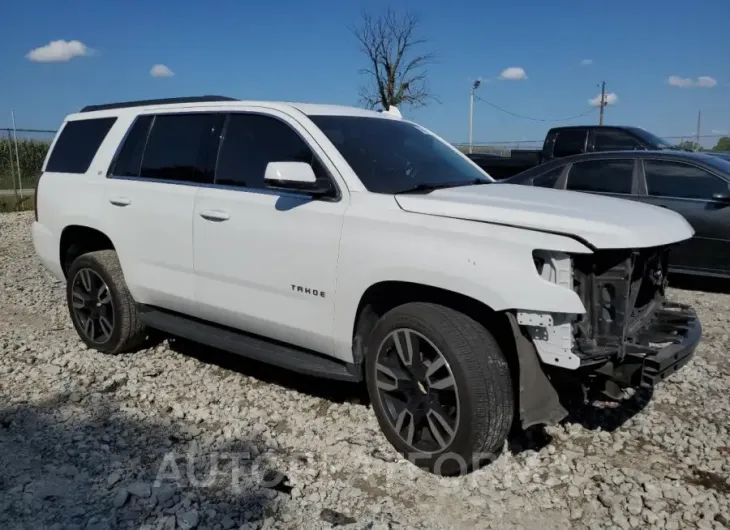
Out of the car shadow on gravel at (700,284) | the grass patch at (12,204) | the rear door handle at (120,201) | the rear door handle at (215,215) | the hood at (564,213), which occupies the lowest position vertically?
the car shadow on gravel at (700,284)

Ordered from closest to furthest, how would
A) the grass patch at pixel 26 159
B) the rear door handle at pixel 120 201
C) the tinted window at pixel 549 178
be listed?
1. the rear door handle at pixel 120 201
2. the tinted window at pixel 549 178
3. the grass patch at pixel 26 159

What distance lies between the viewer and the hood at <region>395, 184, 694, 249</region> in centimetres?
294

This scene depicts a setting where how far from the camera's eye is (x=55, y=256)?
18.1ft

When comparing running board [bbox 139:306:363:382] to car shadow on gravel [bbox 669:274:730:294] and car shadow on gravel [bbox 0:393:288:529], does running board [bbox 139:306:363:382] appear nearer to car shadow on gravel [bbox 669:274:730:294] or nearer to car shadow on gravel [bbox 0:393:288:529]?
car shadow on gravel [bbox 0:393:288:529]

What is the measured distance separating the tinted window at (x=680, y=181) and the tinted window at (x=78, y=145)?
5681 mm

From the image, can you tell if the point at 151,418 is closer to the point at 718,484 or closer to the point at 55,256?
the point at 55,256

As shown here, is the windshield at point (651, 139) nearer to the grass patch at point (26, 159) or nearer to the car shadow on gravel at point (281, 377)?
the car shadow on gravel at point (281, 377)

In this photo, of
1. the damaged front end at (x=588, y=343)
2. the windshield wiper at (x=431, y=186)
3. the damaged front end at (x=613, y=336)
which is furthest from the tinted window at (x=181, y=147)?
the damaged front end at (x=613, y=336)

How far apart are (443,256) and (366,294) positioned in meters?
0.58

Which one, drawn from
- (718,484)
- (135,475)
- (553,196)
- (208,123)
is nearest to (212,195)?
(208,123)

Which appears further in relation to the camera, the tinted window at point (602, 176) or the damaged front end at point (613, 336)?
the tinted window at point (602, 176)

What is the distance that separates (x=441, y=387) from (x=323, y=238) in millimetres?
1057

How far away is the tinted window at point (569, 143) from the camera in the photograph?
12.9 meters

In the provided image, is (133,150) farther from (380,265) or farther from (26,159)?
(26,159)
